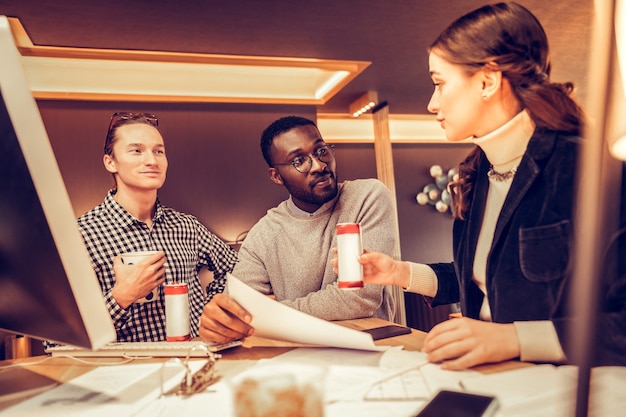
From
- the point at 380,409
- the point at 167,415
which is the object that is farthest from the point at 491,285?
the point at 167,415

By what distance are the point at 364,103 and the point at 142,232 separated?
4.26 m

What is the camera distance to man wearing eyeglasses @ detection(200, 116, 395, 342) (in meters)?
2.07

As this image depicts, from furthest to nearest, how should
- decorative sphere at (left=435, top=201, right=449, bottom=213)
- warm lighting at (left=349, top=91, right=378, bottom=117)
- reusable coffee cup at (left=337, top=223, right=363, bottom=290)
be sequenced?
decorative sphere at (left=435, top=201, right=449, bottom=213) → warm lighting at (left=349, top=91, right=378, bottom=117) → reusable coffee cup at (left=337, top=223, right=363, bottom=290)

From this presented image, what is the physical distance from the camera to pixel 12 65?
2.03 feet

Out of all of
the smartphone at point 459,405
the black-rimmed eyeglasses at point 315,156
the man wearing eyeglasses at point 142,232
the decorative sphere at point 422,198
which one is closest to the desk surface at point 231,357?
the smartphone at point 459,405

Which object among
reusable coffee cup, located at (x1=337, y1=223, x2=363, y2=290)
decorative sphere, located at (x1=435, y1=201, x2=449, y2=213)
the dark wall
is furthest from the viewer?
decorative sphere, located at (x1=435, y1=201, x2=449, y2=213)

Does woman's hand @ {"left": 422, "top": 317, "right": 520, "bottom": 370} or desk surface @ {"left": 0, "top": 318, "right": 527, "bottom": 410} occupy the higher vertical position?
woman's hand @ {"left": 422, "top": 317, "right": 520, "bottom": 370}

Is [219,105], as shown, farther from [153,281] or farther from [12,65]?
[12,65]

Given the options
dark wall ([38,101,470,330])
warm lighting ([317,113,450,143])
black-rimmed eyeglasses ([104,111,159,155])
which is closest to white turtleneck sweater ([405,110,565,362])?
black-rimmed eyeglasses ([104,111,159,155])

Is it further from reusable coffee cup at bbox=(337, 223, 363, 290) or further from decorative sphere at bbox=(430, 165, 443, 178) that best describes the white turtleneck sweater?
decorative sphere at bbox=(430, 165, 443, 178)

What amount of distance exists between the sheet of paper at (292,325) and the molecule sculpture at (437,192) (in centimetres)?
680

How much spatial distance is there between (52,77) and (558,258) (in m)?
5.26

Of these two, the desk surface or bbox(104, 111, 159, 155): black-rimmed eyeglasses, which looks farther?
bbox(104, 111, 159, 155): black-rimmed eyeglasses

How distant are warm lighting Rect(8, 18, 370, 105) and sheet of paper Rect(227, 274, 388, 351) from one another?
12.9 feet
